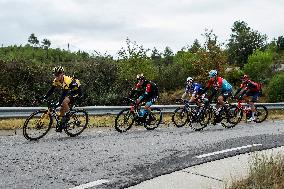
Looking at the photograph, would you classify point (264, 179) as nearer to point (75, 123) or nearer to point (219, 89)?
point (75, 123)

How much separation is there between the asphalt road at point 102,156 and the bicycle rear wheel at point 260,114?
646cm

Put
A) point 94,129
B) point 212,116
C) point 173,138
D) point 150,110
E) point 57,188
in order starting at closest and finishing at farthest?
point 57,188 → point 173,138 → point 94,129 → point 150,110 → point 212,116

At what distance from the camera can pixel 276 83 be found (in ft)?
134

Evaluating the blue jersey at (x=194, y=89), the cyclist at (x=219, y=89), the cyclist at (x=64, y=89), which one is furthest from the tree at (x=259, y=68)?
the cyclist at (x=64, y=89)

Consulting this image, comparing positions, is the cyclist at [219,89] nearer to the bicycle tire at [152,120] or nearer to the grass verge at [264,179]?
the bicycle tire at [152,120]

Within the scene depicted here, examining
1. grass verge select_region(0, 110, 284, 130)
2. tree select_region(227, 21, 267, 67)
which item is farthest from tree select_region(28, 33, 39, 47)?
grass verge select_region(0, 110, 284, 130)

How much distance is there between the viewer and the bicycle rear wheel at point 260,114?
17.7 m

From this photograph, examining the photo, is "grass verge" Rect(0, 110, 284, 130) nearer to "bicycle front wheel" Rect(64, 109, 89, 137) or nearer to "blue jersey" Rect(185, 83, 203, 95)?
"blue jersey" Rect(185, 83, 203, 95)

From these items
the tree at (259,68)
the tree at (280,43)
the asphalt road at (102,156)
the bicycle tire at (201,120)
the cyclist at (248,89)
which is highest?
the tree at (280,43)

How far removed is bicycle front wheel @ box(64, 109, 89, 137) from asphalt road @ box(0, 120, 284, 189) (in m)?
0.26

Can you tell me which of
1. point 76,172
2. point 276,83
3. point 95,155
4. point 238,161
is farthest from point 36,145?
point 276,83

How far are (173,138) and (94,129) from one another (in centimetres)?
329

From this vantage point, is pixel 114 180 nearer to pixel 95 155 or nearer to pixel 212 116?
pixel 95 155

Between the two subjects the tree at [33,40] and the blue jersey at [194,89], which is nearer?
the blue jersey at [194,89]
